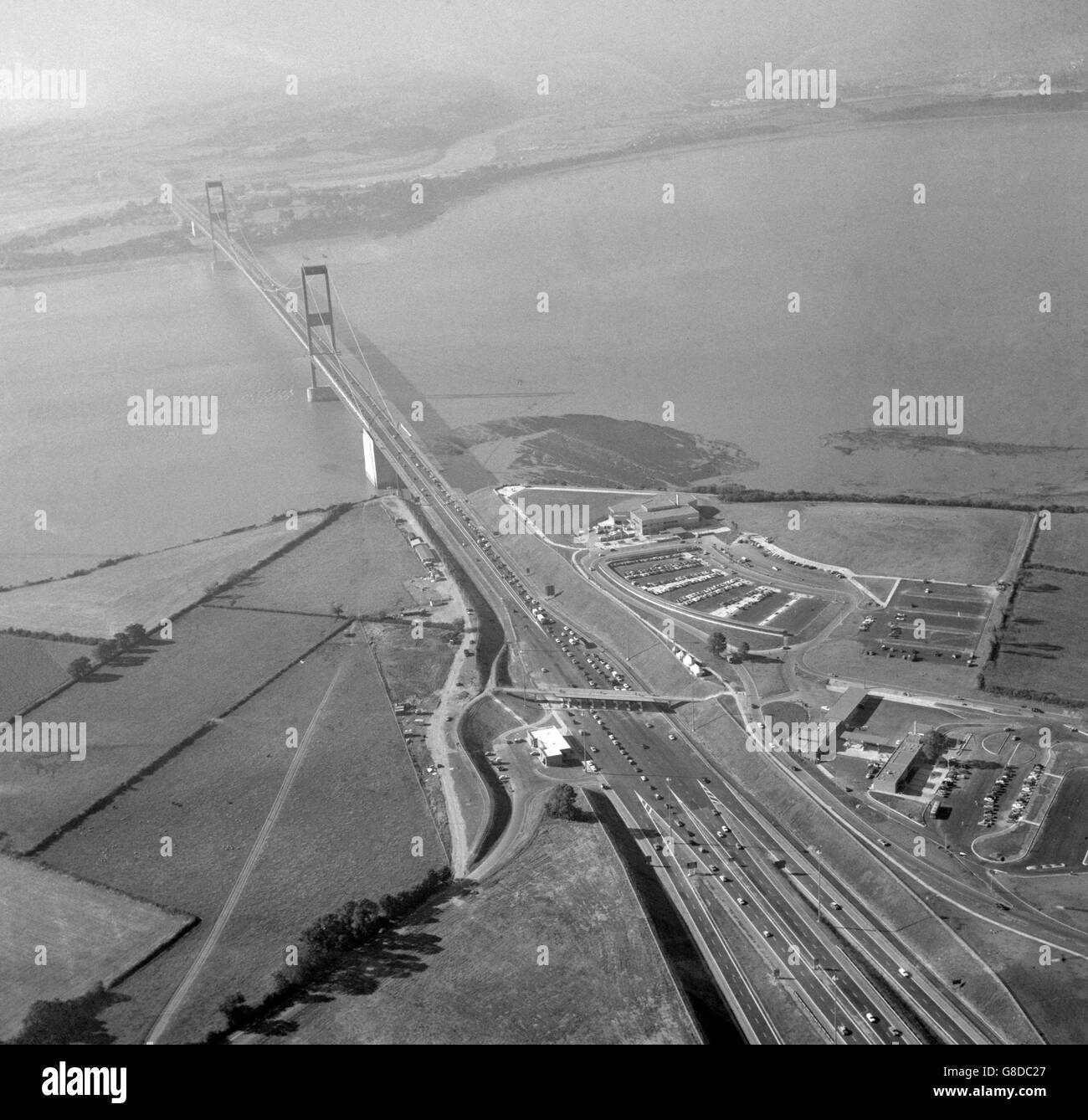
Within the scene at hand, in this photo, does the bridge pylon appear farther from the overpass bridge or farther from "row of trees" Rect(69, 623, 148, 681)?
the overpass bridge

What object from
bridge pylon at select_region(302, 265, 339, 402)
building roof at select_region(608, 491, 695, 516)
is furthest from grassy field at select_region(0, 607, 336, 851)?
bridge pylon at select_region(302, 265, 339, 402)

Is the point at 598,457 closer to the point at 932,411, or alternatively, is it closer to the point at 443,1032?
the point at 932,411

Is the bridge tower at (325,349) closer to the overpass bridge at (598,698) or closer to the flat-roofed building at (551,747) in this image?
the overpass bridge at (598,698)

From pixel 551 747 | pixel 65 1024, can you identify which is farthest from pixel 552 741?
pixel 65 1024

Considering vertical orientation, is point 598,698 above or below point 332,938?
above

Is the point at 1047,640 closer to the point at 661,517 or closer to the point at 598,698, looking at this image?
the point at 598,698

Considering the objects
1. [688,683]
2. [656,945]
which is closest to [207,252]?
[688,683]
